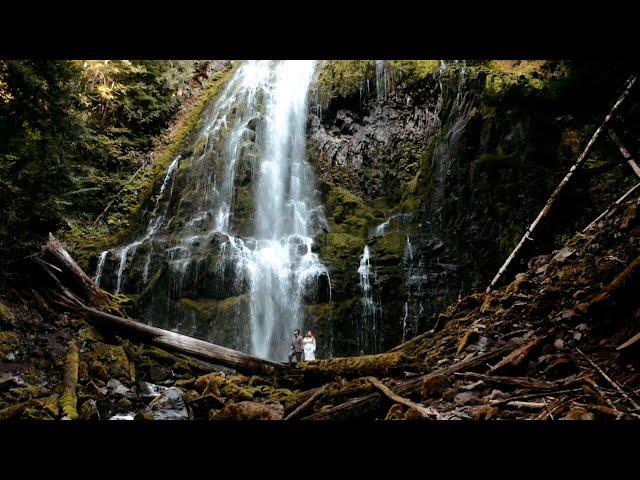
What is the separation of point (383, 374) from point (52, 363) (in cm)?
407

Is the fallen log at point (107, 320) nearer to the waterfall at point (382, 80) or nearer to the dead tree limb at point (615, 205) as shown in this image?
the dead tree limb at point (615, 205)

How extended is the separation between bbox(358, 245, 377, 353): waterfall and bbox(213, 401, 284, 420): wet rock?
17.4ft

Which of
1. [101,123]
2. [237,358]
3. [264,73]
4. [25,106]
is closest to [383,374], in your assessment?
[237,358]

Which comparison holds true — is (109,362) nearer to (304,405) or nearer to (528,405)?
(304,405)

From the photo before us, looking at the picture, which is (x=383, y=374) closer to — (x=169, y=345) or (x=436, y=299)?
(x=169, y=345)

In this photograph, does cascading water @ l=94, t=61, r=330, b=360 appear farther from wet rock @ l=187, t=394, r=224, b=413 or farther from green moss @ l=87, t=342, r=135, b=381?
wet rock @ l=187, t=394, r=224, b=413

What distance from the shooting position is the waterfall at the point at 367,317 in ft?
30.9

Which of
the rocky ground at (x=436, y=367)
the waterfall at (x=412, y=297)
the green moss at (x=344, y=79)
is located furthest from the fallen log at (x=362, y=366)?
the green moss at (x=344, y=79)

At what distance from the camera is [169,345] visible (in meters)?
6.16

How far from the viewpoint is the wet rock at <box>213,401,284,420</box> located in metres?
4.14

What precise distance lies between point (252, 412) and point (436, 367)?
84.5 inches
